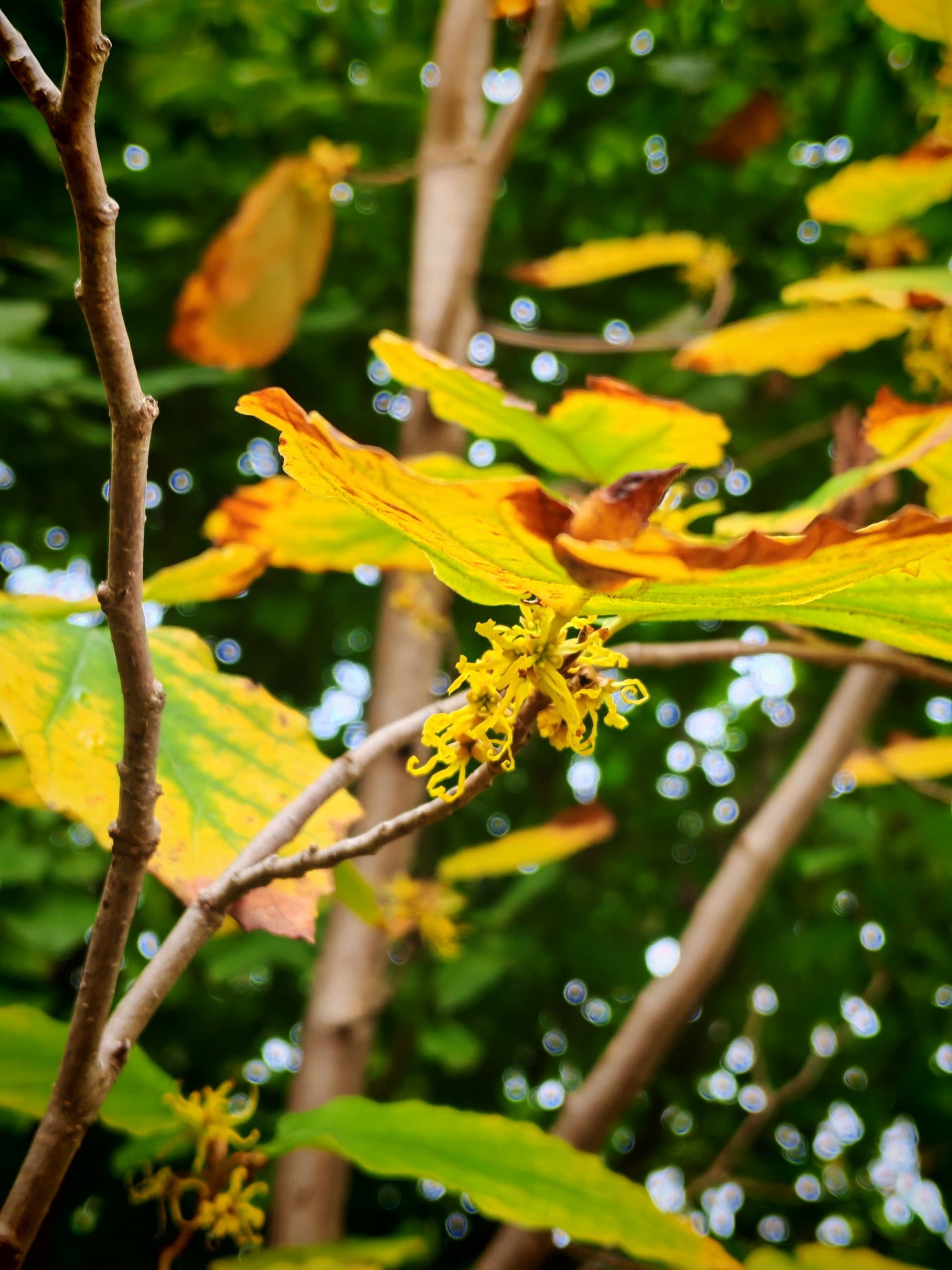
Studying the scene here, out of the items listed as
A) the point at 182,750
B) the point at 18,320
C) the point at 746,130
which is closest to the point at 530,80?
the point at 746,130

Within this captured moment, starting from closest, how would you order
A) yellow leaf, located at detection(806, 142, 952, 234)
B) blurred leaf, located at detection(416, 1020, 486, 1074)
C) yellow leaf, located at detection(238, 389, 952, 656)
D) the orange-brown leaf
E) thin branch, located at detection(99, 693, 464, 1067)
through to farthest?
yellow leaf, located at detection(238, 389, 952, 656) < thin branch, located at detection(99, 693, 464, 1067) < yellow leaf, located at detection(806, 142, 952, 234) < blurred leaf, located at detection(416, 1020, 486, 1074) < the orange-brown leaf

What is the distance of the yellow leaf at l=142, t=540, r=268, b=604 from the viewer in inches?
23.4

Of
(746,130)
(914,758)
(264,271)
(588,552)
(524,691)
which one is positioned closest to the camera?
(588,552)

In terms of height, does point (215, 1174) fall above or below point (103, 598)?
below

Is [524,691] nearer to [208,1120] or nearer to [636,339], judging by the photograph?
[208,1120]

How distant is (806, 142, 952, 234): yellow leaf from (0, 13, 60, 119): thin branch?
730 mm

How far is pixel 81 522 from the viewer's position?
1.40 m

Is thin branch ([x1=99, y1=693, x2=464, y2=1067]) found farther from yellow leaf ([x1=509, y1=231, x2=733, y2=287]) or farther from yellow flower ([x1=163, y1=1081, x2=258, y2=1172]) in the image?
yellow leaf ([x1=509, y1=231, x2=733, y2=287])

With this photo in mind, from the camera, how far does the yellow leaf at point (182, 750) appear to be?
443 mm

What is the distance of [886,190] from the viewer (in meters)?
0.82

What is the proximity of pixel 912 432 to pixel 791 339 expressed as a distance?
0.79 feet

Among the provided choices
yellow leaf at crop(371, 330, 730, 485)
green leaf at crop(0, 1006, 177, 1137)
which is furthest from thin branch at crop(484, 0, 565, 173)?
green leaf at crop(0, 1006, 177, 1137)

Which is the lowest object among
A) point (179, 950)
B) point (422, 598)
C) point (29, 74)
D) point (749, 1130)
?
point (749, 1130)

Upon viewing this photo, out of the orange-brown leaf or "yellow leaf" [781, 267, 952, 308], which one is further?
the orange-brown leaf
